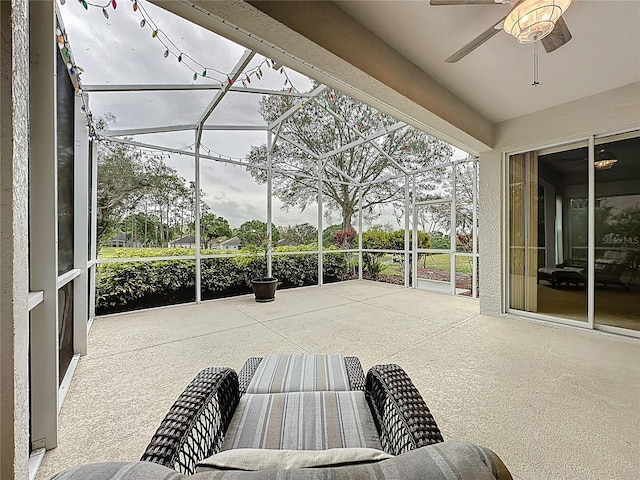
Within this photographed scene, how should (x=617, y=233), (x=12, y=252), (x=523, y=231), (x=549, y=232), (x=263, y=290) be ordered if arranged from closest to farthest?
(x=12, y=252) < (x=617, y=233) < (x=549, y=232) < (x=523, y=231) < (x=263, y=290)

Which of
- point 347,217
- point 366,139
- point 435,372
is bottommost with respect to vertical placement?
point 435,372

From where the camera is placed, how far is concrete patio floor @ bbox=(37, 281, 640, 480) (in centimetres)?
172

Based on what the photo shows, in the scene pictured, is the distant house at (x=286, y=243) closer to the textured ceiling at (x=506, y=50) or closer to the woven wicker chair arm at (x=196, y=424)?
the textured ceiling at (x=506, y=50)

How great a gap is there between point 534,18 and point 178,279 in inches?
228

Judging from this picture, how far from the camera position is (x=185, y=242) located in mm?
5375

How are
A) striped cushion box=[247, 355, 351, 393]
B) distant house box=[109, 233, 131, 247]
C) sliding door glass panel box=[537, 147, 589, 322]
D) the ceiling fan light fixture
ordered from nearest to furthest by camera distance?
striped cushion box=[247, 355, 351, 393], the ceiling fan light fixture, sliding door glass panel box=[537, 147, 589, 322], distant house box=[109, 233, 131, 247]

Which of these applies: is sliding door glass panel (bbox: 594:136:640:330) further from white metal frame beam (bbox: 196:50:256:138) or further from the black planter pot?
the black planter pot

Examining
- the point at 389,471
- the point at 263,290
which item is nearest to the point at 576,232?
the point at 389,471

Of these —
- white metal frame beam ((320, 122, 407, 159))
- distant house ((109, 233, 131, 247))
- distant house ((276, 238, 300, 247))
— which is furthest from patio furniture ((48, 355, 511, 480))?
distant house ((276, 238, 300, 247))

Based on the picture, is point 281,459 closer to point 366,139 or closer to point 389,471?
point 389,471

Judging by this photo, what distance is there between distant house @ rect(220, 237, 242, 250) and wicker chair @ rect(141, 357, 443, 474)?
4629mm

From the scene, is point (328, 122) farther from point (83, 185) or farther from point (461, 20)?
point (83, 185)

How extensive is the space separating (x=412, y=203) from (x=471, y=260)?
195cm

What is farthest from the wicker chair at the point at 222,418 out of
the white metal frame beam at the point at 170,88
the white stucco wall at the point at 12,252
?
the white metal frame beam at the point at 170,88
